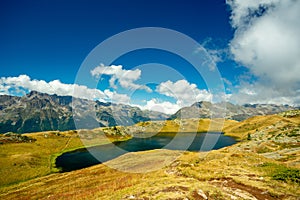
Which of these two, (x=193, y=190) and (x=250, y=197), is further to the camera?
(x=193, y=190)

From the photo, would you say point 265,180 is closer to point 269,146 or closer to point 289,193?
point 289,193

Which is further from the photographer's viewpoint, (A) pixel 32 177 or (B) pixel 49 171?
(B) pixel 49 171

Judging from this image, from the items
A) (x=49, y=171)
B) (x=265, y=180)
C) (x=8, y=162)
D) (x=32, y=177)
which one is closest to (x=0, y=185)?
(x=32, y=177)

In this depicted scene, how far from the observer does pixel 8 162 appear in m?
85.2

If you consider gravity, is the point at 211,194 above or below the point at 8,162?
above

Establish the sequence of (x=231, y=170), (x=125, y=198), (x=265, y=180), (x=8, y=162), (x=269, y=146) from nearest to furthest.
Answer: (x=125, y=198) → (x=265, y=180) → (x=231, y=170) → (x=269, y=146) → (x=8, y=162)

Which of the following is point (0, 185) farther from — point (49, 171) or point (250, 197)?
point (250, 197)

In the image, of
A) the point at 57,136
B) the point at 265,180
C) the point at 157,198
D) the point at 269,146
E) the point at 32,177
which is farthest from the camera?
the point at 57,136

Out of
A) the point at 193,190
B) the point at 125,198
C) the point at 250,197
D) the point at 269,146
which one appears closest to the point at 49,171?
the point at 125,198

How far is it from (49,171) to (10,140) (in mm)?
90953

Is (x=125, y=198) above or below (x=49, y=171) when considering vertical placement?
above

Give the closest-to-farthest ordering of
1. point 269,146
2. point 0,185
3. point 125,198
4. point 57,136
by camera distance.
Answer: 1. point 125,198
2. point 0,185
3. point 269,146
4. point 57,136

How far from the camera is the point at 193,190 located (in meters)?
22.5

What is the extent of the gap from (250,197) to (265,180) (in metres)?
8.57
